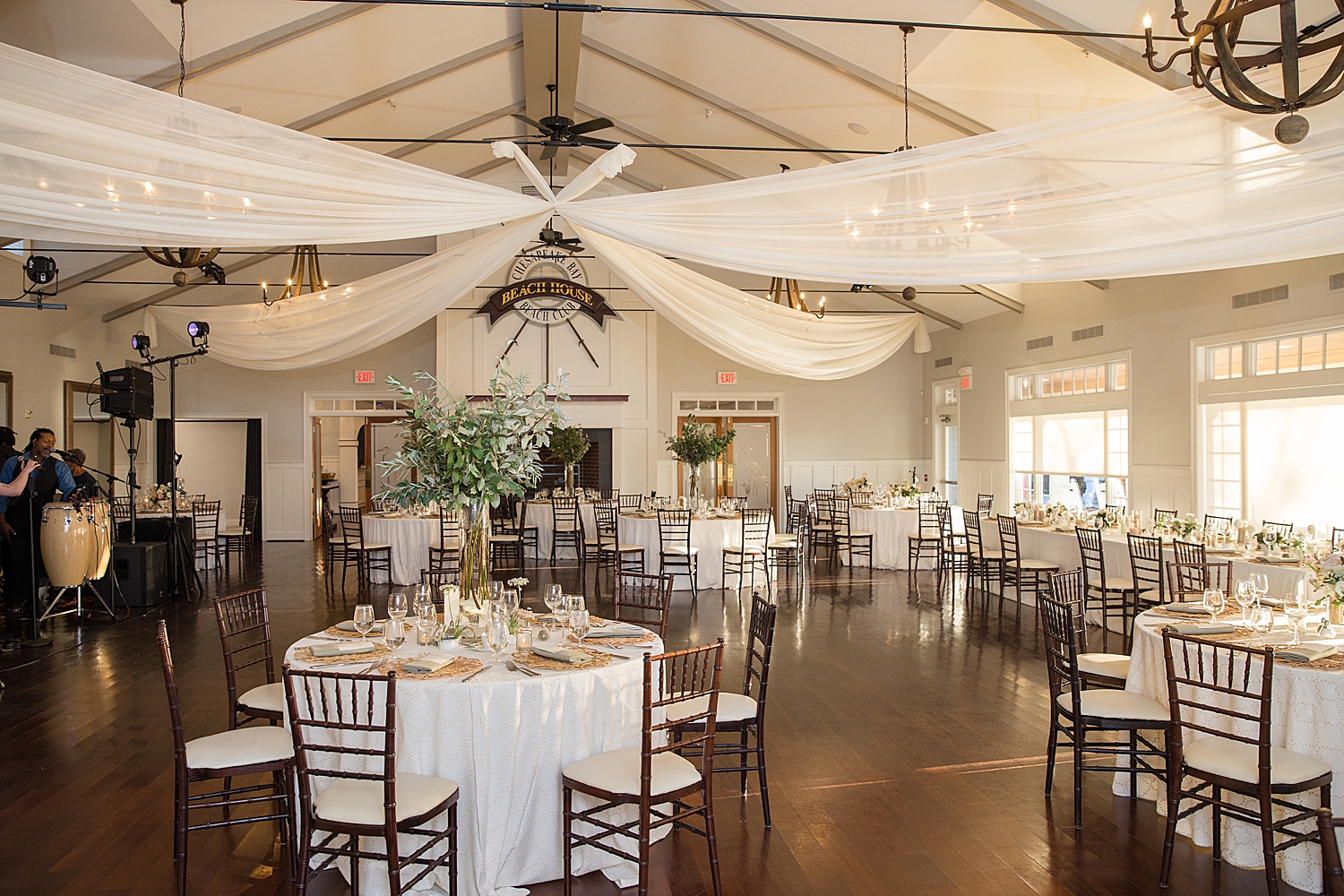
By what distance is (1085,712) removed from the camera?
3.91 meters

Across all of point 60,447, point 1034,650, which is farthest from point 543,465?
point 1034,650

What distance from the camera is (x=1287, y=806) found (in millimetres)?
3291

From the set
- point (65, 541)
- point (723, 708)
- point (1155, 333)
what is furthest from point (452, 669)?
point (1155, 333)

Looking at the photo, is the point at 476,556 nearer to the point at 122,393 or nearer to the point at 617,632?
the point at 617,632

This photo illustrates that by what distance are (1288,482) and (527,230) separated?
8.20 metres

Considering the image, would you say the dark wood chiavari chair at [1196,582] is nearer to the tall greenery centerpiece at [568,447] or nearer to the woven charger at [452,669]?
the woven charger at [452,669]

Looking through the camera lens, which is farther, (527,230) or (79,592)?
(79,592)

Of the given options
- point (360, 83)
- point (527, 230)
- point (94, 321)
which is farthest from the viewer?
point (94, 321)

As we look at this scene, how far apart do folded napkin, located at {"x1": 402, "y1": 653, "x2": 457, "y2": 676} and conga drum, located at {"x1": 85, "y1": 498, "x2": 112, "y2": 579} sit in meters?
6.13

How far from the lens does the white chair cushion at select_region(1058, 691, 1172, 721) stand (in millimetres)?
3811

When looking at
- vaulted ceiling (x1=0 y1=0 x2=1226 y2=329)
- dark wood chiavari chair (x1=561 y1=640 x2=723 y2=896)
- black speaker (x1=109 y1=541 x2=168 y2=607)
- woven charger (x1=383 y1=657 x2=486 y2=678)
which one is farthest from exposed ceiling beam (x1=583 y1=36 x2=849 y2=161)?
dark wood chiavari chair (x1=561 y1=640 x2=723 y2=896)

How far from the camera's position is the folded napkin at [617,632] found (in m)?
3.96

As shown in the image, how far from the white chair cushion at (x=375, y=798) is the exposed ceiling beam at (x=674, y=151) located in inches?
400

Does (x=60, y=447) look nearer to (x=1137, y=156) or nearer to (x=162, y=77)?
(x=162, y=77)
